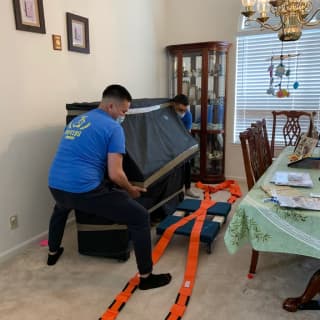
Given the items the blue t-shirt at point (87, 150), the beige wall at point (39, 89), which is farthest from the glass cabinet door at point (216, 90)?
the blue t-shirt at point (87, 150)

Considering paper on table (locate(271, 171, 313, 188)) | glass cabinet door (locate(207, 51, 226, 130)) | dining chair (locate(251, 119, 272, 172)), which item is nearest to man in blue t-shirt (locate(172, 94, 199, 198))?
glass cabinet door (locate(207, 51, 226, 130))

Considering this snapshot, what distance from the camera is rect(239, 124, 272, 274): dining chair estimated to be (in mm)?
2158

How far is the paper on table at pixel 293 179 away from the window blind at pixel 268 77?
230cm

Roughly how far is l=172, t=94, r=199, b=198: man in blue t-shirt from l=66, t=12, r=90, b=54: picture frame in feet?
3.64

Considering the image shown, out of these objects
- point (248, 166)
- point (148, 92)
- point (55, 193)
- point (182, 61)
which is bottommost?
point (55, 193)

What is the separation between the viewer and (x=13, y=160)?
247 centimetres

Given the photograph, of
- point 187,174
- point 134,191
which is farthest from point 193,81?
point 134,191

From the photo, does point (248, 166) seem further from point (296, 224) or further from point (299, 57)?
point (299, 57)

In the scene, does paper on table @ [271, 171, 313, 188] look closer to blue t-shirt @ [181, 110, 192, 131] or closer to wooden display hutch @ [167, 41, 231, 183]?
blue t-shirt @ [181, 110, 192, 131]

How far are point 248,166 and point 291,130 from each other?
1929mm

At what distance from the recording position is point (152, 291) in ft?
6.73

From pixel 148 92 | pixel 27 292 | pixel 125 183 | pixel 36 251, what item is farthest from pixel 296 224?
pixel 148 92

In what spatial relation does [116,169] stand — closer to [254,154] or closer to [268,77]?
[254,154]

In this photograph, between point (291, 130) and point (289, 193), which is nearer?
point (289, 193)
